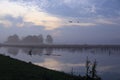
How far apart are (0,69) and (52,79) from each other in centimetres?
472

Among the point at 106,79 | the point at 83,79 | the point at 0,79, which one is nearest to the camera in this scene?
the point at 0,79

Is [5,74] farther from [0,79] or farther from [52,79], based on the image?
[52,79]

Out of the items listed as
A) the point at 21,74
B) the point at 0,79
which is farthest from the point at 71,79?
the point at 0,79

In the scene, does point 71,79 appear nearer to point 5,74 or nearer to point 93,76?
point 93,76

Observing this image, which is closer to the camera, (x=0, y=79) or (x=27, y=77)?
(x=0, y=79)

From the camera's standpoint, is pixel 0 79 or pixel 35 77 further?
pixel 35 77

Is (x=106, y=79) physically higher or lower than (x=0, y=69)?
lower

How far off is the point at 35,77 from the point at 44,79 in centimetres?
109

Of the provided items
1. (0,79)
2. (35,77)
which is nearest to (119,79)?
(35,77)

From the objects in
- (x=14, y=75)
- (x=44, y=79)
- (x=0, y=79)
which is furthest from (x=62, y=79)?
(x=0, y=79)

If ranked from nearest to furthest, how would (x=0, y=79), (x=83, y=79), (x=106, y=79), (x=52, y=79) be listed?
1. (x=0, y=79)
2. (x=52, y=79)
3. (x=83, y=79)
4. (x=106, y=79)

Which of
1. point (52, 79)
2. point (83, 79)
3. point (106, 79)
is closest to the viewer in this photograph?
Answer: point (52, 79)

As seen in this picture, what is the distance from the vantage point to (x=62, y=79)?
18.1m

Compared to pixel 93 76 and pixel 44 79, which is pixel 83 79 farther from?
pixel 44 79
